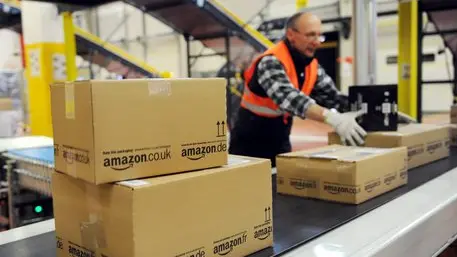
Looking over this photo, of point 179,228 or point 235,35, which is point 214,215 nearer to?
point 179,228

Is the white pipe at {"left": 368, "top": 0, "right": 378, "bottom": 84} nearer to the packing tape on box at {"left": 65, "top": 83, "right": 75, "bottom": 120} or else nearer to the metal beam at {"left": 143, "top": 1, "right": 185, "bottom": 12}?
the packing tape on box at {"left": 65, "top": 83, "right": 75, "bottom": 120}

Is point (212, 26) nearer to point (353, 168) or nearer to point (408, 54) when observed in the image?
point (408, 54)

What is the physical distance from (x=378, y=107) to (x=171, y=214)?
5.11 ft

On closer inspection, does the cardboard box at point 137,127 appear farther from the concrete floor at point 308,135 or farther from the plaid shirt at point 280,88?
the concrete floor at point 308,135

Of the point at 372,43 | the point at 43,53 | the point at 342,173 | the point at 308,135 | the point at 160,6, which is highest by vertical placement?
the point at 160,6

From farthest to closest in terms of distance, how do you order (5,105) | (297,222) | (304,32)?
(5,105) → (304,32) → (297,222)

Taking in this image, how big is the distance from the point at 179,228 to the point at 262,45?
6171mm

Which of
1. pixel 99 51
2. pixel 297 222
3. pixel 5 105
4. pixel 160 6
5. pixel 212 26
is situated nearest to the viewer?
pixel 297 222

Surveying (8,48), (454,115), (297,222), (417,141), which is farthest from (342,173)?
(8,48)

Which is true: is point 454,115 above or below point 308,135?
above

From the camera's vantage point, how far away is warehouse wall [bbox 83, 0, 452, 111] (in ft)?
31.4

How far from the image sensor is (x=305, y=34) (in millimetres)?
2676

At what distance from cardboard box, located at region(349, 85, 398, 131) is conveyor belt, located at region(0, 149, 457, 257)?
436 mm

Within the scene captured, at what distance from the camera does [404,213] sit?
144 cm
